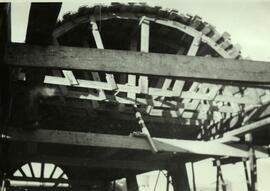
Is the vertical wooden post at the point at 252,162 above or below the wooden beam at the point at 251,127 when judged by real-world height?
below

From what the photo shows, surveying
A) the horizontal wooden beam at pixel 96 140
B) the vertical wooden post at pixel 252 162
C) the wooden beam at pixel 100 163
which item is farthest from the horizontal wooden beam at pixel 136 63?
the wooden beam at pixel 100 163

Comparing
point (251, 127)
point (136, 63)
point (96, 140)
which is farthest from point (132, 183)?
point (136, 63)

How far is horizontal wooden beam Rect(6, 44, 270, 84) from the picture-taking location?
9.72 ft

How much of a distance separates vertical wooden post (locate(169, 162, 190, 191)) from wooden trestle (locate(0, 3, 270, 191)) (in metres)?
0.02

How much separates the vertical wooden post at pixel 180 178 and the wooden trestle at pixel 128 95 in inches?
0.9

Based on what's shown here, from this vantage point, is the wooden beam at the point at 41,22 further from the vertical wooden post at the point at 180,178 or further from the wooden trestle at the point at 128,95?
the vertical wooden post at the point at 180,178

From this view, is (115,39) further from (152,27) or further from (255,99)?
(255,99)

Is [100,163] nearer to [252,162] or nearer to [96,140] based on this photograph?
[96,140]

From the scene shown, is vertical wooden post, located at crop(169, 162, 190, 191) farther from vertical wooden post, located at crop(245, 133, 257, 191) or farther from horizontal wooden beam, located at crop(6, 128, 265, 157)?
horizontal wooden beam, located at crop(6, 128, 265, 157)

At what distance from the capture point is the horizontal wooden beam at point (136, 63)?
296 cm

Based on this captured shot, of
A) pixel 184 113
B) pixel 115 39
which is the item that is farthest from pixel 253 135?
pixel 115 39

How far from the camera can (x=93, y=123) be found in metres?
7.34

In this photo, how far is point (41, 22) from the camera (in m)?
2.91

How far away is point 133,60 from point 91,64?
0.34 metres
